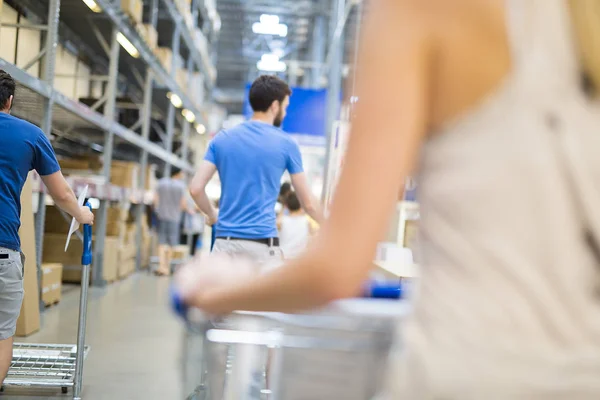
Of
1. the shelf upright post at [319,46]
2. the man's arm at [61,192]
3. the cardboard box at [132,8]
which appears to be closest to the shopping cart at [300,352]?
the man's arm at [61,192]

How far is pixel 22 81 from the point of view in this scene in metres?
5.22

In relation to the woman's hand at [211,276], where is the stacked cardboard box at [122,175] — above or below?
above

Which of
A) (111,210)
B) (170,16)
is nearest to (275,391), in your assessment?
(111,210)

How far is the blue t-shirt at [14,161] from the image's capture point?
2.95 metres

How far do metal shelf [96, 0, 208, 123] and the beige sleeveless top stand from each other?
7.40 metres

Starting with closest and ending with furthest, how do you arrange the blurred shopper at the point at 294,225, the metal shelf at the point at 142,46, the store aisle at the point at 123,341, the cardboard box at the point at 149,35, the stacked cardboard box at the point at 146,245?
the store aisle at the point at 123,341, the blurred shopper at the point at 294,225, the metal shelf at the point at 142,46, the cardboard box at the point at 149,35, the stacked cardboard box at the point at 146,245

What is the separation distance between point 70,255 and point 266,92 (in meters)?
6.12

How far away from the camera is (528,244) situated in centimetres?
55

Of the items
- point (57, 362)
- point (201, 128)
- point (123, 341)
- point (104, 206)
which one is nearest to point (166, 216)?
point (104, 206)

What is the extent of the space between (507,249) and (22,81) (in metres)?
5.45

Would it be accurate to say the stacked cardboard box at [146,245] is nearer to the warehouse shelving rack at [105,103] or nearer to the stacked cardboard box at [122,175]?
the warehouse shelving rack at [105,103]

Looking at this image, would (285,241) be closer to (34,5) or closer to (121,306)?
(121,306)

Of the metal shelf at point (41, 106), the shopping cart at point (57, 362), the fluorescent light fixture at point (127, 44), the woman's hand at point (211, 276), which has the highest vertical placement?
the fluorescent light fixture at point (127, 44)

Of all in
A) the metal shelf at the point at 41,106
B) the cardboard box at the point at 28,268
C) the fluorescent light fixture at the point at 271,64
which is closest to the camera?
the cardboard box at the point at 28,268
